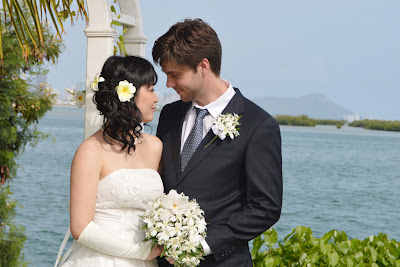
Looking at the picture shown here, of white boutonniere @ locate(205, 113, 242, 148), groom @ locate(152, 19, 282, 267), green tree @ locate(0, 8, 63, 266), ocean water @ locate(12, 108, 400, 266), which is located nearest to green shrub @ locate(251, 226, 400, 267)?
groom @ locate(152, 19, 282, 267)

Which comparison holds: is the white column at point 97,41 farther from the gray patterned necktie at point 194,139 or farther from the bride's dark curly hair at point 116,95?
the gray patterned necktie at point 194,139

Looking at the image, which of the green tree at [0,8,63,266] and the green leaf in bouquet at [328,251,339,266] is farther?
the green tree at [0,8,63,266]

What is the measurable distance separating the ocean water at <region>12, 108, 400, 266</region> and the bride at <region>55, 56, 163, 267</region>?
689 inches

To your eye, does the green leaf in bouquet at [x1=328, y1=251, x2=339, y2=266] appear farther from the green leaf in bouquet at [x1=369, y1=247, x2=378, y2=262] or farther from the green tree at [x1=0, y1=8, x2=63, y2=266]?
the green tree at [x1=0, y1=8, x2=63, y2=266]

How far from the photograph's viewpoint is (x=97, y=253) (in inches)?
104

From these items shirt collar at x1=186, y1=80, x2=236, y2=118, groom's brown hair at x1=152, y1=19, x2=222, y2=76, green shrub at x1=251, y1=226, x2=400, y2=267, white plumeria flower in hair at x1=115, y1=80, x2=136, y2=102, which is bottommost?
green shrub at x1=251, y1=226, x2=400, y2=267

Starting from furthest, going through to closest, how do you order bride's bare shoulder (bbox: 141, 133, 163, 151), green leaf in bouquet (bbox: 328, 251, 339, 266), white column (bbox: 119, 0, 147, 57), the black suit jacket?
white column (bbox: 119, 0, 147, 57) → green leaf in bouquet (bbox: 328, 251, 339, 266) → bride's bare shoulder (bbox: 141, 133, 163, 151) → the black suit jacket

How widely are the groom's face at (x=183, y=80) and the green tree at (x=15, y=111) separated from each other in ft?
11.8

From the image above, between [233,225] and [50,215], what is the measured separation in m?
30.8

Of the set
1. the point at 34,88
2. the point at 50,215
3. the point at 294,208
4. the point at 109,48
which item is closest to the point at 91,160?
the point at 109,48

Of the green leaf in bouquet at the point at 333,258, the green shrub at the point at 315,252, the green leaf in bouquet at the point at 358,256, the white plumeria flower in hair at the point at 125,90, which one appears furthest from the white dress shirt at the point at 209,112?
the green leaf in bouquet at the point at 358,256

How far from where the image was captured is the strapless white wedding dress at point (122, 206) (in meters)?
2.60

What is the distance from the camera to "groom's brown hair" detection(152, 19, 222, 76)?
2.59 meters

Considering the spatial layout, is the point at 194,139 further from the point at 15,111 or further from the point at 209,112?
the point at 15,111
